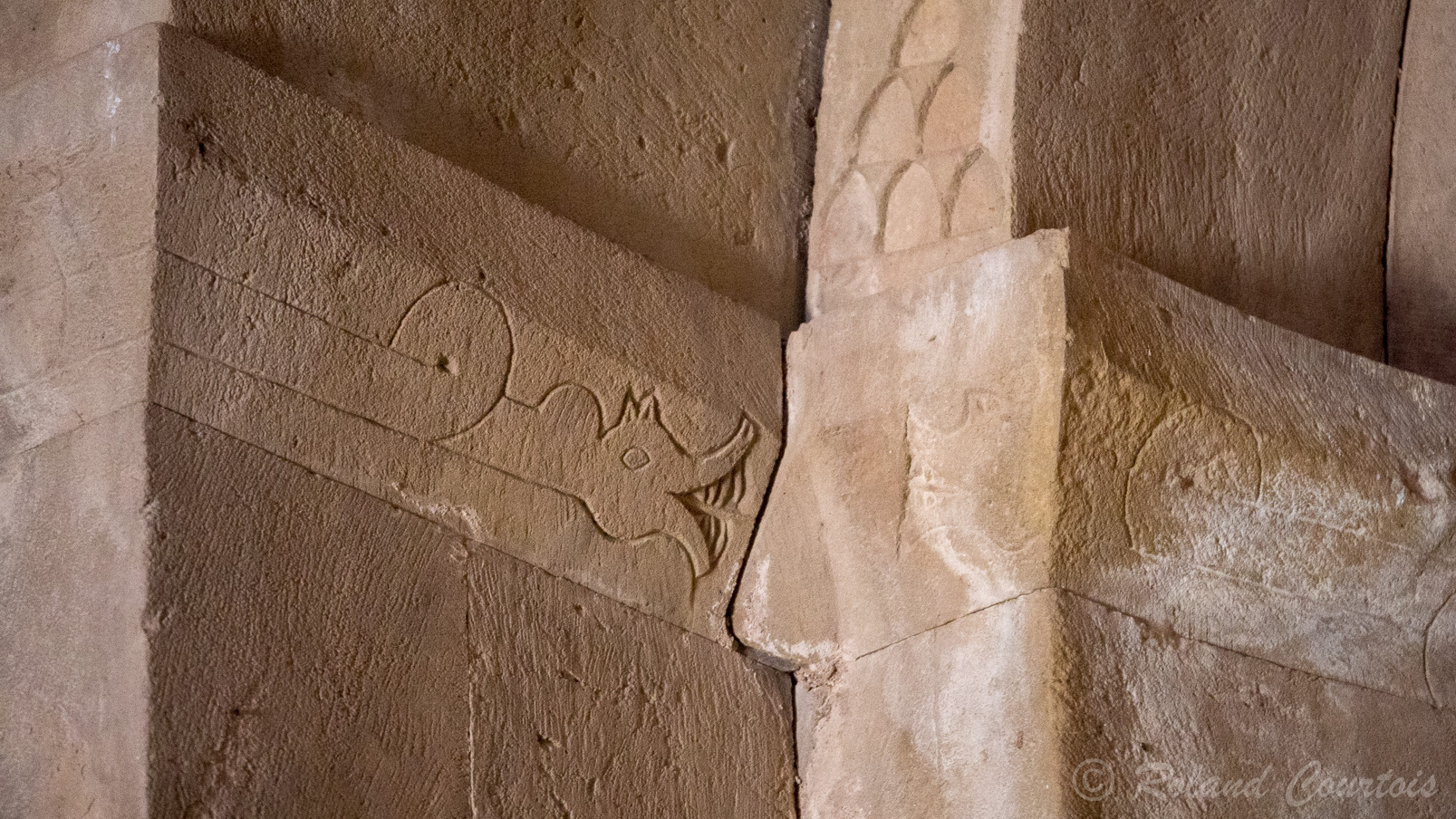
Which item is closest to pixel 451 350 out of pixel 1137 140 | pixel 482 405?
pixel 482 405

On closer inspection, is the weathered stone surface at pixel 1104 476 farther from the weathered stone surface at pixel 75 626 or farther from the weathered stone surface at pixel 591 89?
the weathered stone surface at pixel 75 626

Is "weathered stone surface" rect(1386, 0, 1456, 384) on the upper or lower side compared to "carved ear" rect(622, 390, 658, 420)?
upper

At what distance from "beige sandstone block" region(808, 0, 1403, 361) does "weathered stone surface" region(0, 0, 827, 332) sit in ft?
0.31

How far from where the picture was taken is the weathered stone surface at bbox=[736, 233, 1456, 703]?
2242 mm

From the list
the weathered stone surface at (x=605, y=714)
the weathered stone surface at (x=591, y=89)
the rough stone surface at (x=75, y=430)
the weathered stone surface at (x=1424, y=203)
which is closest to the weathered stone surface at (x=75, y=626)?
the rough stone surface at (x=75, y=430)

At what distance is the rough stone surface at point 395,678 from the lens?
2.01 m

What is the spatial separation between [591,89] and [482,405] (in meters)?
0.64

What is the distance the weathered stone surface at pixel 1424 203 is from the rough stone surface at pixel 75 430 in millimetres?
2201

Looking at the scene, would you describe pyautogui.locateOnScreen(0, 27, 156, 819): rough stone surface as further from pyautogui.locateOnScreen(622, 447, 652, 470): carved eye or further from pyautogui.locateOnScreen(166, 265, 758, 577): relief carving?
pyautogui.locateOnScreen(622, 447, 652, 470): carved eye

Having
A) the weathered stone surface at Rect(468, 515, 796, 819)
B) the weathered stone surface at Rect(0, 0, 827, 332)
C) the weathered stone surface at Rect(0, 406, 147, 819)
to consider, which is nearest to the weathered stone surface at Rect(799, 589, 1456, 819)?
the weathered stone surface at Rect(468, 515, 796, 819)

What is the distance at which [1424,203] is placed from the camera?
9.77ft

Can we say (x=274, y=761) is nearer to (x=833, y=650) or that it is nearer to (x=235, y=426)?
(x=235, y=426)

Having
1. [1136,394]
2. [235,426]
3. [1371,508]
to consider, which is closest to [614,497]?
[235,426]

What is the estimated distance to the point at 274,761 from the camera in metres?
2.03
